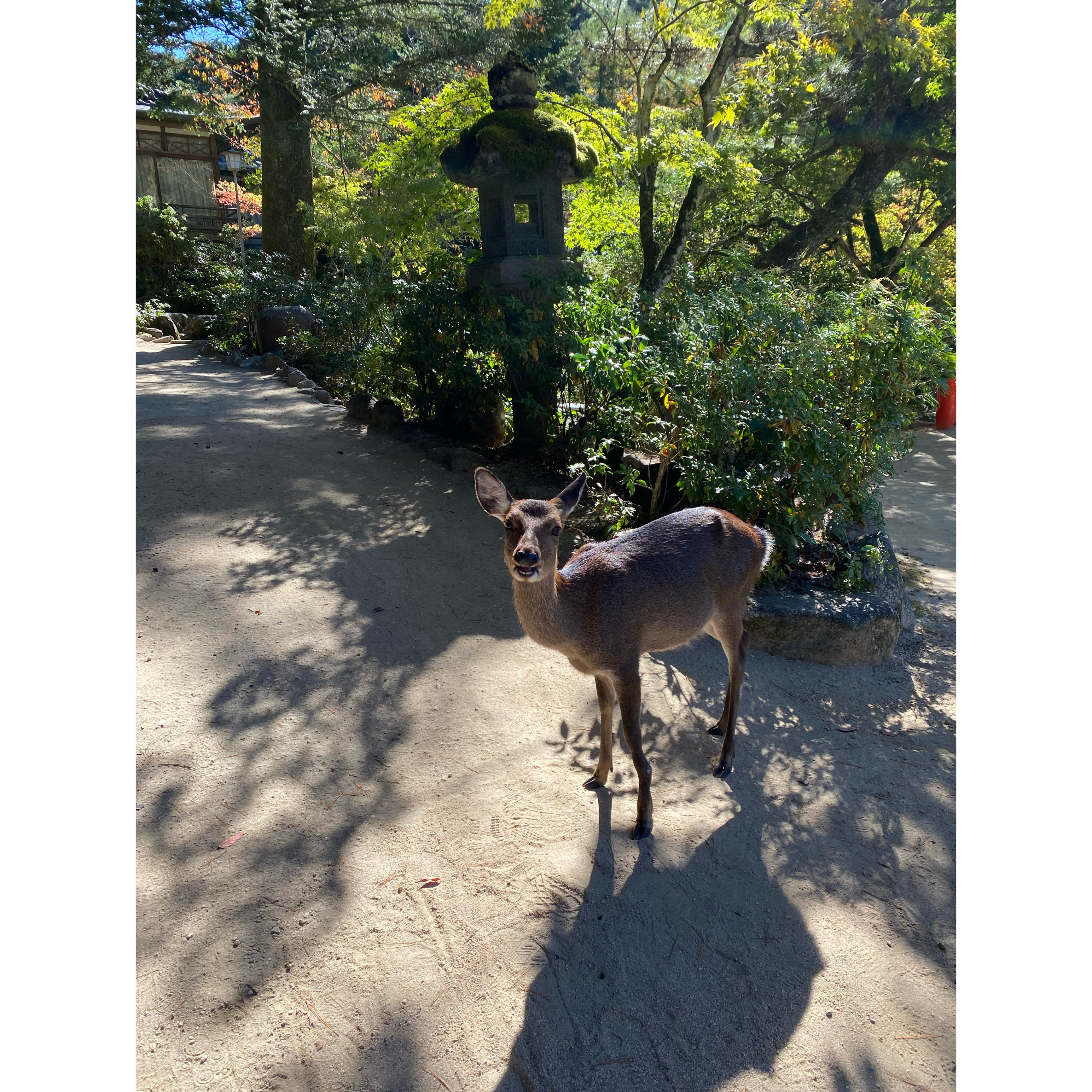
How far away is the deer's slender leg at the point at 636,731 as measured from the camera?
288cm

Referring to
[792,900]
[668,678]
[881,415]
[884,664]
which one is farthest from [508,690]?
[881,415]

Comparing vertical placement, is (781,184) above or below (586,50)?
below

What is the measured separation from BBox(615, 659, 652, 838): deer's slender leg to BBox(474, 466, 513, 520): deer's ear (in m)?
0.76

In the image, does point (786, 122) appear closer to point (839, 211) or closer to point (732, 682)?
point (839, 211)

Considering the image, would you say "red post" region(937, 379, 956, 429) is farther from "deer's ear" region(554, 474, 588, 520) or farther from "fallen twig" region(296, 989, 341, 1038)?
"fallen twig" region(296, 989, 341, 1038)

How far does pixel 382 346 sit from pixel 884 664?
18.2 feet

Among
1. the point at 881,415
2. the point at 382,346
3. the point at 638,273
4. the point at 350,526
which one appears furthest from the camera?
the point at 638,273

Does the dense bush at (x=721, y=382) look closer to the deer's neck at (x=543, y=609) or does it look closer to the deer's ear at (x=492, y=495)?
the deer's neck at (x=543, y=609)

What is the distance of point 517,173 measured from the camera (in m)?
6.22

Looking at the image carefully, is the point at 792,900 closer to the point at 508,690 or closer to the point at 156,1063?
the point at 508,690

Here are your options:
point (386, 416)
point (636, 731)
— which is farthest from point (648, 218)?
point (636, 731)

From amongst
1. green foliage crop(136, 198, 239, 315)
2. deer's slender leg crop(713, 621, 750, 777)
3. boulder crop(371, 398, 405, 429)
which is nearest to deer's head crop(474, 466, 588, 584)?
deer's slender leg crop(713, 621, 750, 777)

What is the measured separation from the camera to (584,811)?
305cm

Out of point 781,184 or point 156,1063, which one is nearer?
point 156,1063
